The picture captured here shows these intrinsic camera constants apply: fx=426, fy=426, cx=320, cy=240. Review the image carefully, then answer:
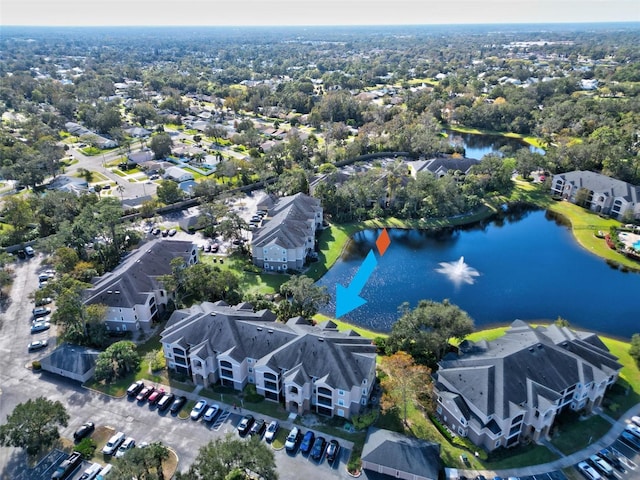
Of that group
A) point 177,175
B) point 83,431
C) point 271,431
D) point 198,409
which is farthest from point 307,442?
point 177,175

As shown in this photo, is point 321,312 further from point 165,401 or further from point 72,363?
point 72,363

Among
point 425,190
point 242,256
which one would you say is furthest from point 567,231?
point 242,256

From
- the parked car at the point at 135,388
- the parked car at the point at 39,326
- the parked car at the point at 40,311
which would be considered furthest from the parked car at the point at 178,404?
the parked car at the point at 40,311

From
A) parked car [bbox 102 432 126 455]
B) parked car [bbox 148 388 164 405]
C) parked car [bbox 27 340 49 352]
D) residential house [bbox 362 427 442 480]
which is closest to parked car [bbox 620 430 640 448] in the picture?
residential house [bbox 362 427 442 480]

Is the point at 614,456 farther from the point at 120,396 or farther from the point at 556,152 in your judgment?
the point at 556,152

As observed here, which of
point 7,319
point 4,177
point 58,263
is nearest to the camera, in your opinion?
point 7,319

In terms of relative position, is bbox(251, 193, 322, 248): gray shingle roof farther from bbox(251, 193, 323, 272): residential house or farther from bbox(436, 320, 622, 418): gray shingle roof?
bbox(436, 320, 622, 418): gray shingle roof
